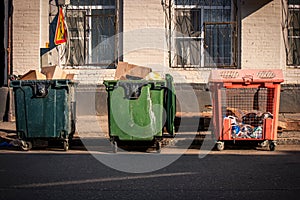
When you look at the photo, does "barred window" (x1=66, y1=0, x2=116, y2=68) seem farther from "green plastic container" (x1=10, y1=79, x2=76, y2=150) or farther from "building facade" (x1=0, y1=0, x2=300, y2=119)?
"green plastic container" (x1=10, y1=79, x2=76, y2=150)

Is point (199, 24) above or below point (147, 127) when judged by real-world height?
above

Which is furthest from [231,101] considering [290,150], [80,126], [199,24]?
[199,24]

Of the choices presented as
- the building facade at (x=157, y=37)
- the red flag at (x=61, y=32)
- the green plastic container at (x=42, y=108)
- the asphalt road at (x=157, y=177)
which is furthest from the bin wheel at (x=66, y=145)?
the red flag at (x=61, y=32)

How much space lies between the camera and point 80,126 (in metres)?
10.2

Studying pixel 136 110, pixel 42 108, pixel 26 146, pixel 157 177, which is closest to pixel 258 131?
pixel 136 110

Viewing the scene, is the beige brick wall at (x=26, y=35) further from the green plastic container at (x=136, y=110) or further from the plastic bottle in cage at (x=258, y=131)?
the plastic bottle in cage at (x=258, y=131)

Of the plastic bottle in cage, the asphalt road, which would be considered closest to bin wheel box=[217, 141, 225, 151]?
the asphalt road

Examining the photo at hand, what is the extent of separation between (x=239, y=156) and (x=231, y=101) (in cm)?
113

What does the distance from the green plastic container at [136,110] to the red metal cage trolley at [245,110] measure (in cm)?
100

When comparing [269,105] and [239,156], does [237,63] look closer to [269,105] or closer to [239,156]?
[269,105]

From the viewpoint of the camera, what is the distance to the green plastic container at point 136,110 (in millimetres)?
7977

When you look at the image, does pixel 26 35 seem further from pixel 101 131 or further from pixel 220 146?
pixel 220 146

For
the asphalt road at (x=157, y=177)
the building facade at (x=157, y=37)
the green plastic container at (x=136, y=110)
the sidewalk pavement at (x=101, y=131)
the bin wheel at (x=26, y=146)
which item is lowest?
the asphalt road at (x=157, y=177)

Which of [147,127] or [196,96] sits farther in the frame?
[196,96]
